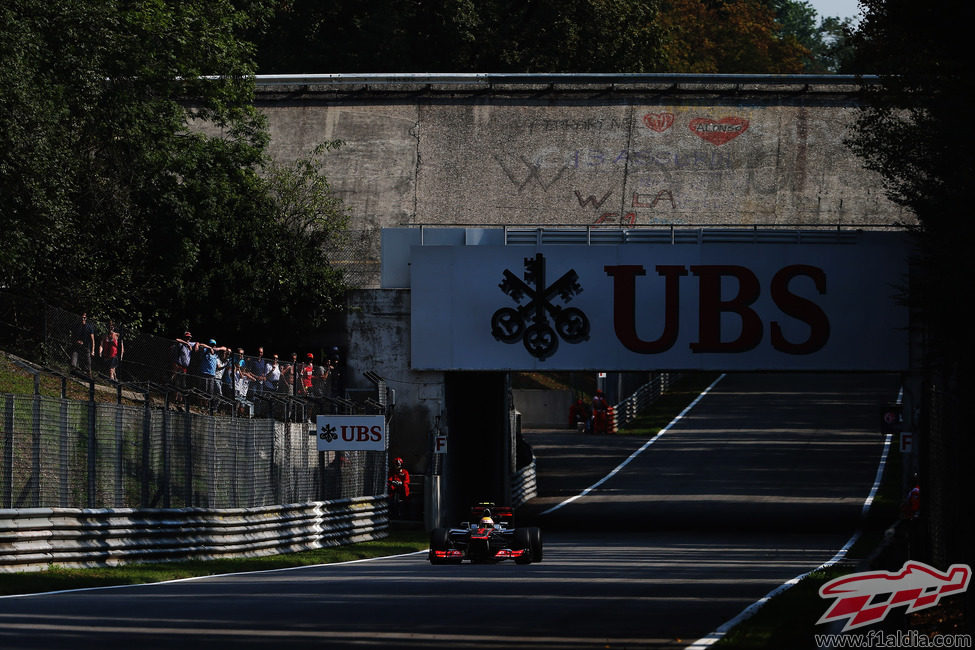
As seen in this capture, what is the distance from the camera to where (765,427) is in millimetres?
69750

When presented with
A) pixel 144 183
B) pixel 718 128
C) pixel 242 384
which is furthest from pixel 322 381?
pixel 718 128

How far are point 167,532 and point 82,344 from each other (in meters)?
3.49

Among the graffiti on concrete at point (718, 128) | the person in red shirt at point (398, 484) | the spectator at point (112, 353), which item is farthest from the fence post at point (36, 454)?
the graffiti on concrete at point (718, 128)

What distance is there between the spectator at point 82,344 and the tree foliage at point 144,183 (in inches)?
299

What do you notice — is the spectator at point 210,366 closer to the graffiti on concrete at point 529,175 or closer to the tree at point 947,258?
the tree at point 947,258

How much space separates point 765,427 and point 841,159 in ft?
72.3

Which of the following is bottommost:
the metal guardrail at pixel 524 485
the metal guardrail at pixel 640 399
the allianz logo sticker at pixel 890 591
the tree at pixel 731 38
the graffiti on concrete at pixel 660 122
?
the metal guardrail at pixel 524 485

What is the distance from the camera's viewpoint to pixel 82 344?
25625 mm

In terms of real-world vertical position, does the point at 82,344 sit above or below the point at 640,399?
above

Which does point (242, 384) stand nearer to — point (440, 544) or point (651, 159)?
point (440, 544)

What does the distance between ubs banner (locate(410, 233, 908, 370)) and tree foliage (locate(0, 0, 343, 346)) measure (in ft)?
20.9

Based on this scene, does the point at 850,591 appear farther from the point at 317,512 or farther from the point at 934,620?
the point at 317,512

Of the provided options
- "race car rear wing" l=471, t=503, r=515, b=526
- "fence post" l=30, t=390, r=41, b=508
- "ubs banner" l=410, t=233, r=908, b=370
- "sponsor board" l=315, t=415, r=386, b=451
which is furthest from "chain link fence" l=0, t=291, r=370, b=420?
"ubs banner" l=410, t=233, r=908, b=370

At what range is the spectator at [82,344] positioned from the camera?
25.2m
